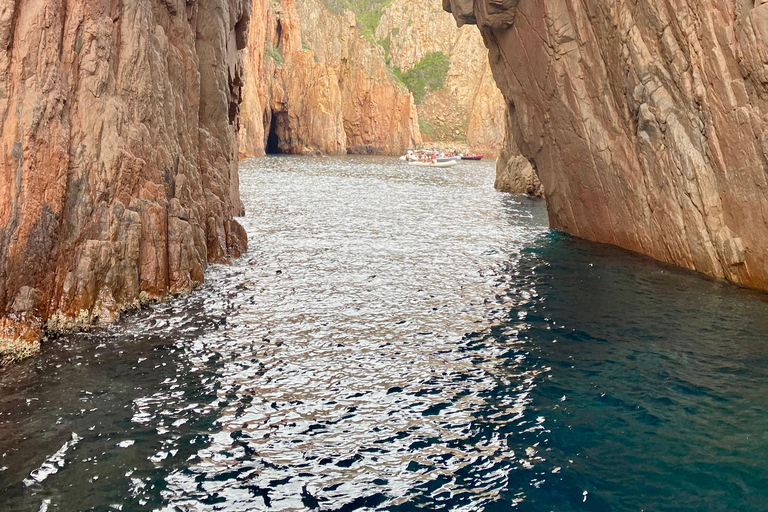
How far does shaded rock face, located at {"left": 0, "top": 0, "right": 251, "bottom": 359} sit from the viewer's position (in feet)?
49.2

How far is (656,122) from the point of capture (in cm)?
2425

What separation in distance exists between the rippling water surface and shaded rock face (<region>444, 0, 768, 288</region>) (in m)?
2.52

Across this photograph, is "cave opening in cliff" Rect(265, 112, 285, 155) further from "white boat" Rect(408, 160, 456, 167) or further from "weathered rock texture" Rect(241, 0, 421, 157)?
"white boat" Rect(408, 160, 456, 167)

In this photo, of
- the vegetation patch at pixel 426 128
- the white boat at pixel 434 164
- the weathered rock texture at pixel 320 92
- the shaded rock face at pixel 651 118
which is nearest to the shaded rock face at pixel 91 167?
the shaded rock face at pixel 651 118

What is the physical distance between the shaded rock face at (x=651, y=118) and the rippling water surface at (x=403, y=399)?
252cm

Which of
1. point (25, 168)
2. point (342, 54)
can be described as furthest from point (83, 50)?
point (342, 54)

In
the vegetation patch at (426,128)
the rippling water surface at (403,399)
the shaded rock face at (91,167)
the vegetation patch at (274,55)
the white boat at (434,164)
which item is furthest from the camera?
the vegetation patch at (426,128)

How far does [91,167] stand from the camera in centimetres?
1683

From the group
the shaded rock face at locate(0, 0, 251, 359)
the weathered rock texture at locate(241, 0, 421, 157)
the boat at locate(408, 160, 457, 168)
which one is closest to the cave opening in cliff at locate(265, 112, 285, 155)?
the weathered rock texture at locate(241, 0, 421, 157)

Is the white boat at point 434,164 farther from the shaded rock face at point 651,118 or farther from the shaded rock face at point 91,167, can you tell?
the shaded rock face at point 91,167

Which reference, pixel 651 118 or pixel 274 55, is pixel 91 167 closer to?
pixel 651 118

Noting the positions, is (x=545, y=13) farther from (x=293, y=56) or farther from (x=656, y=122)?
(x=293, y=56)

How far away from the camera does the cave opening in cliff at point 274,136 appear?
436 feet

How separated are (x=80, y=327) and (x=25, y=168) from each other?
3834mm
